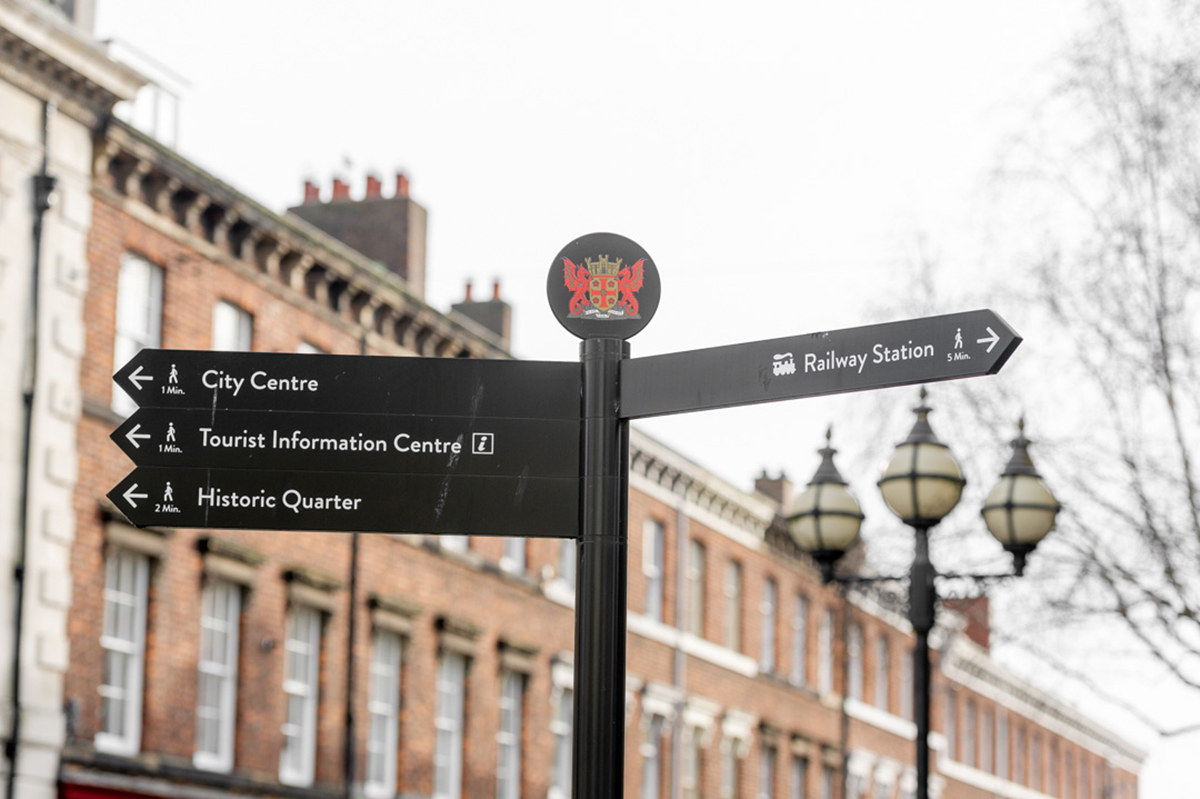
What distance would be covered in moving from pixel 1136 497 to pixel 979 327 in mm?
14123

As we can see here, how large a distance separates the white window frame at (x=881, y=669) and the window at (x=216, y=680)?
2785 cm

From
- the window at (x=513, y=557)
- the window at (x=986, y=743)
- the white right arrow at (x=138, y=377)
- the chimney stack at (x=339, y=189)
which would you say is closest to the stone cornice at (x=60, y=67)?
the chimney stack at (x=339, y=189)

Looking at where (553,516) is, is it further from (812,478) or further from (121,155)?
(121,155)

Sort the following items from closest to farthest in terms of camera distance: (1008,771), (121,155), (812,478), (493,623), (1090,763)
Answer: (812,478), (121,155), (493,623), (1008,771), (1090,763)

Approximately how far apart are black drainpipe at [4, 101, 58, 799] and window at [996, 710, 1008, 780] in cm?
4573

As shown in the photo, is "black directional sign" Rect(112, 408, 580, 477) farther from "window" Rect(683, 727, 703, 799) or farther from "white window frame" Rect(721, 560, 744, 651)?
"white window frame" Rect(721, 560, 744, 651)

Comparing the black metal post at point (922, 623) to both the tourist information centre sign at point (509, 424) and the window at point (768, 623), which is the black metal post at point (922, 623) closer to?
the tourist information centre sign at point (509, 424)

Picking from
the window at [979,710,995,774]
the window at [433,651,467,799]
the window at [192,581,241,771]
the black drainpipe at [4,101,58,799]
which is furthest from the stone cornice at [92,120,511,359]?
the window at [979,710,995,774]

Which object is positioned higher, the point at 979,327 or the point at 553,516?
the point at 979,327

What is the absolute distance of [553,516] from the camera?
14.5ft

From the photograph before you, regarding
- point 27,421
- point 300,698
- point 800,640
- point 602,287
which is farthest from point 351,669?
point 602,287

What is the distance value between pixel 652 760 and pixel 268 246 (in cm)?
1446

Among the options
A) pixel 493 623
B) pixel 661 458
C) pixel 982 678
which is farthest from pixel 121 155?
pixel 982 678

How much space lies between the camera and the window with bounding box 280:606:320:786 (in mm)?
24359
